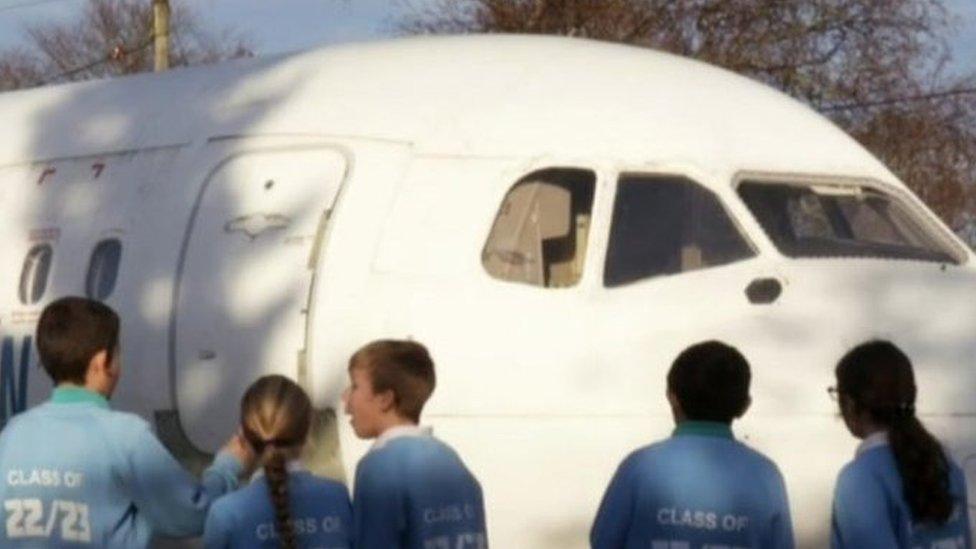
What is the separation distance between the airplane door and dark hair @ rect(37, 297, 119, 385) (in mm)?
2797

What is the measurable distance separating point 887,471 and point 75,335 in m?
2.51

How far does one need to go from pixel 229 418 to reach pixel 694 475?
12.8 ft

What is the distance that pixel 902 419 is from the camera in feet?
25.9

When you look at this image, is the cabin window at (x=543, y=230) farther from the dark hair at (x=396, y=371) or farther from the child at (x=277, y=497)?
the child at (x=277, y=497)

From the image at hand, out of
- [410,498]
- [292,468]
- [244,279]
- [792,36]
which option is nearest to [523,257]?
[244,279]

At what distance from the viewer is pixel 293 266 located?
11.2 m

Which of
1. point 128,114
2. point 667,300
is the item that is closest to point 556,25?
point 128,114

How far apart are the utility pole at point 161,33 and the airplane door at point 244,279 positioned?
23.0 metres

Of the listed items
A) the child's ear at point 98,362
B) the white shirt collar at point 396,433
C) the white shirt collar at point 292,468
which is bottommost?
the white shirt collar at point 292,468

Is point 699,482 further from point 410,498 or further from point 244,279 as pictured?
point 244,279

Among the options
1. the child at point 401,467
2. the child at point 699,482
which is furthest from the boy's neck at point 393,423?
the child at point 699,482

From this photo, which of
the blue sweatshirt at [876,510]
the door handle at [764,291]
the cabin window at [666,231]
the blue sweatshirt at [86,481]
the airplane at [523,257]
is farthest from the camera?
the cabin window at [666,231]

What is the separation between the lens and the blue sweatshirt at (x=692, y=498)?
25.7ft

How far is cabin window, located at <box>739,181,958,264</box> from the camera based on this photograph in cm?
1108
